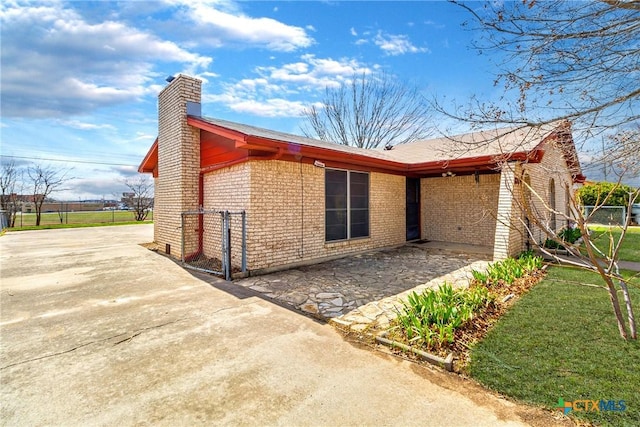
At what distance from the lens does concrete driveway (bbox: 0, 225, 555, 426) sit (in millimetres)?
2125

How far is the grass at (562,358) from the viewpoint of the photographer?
7.41ft

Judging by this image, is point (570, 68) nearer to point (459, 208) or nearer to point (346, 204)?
point (346, 204)

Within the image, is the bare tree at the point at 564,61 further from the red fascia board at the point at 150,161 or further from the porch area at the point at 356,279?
the red fascia board at the point at 150,161

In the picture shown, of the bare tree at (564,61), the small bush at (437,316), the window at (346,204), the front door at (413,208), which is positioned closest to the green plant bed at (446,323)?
the small bush at (437,316)

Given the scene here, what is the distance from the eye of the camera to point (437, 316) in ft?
11.0

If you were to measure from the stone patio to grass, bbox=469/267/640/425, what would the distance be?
1.35 meters

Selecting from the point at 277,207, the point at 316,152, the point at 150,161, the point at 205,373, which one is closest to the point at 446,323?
the point at 205,373

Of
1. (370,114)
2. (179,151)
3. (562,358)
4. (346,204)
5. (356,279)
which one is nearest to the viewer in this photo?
(562,358)

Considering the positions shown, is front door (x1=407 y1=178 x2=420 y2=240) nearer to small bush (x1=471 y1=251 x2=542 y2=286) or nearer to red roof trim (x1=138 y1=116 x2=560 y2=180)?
red roof trim (x1=138 y1=116 x2=560 y2=180)

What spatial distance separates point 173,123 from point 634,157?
9387 mm

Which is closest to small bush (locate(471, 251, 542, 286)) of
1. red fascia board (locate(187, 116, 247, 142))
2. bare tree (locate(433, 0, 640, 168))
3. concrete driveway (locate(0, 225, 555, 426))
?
bare tree (locate(433, 0, 640, 168))

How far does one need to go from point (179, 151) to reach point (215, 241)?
2.67m

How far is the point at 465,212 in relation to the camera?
1018cm

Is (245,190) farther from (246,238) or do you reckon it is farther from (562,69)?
(562,69)
